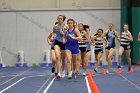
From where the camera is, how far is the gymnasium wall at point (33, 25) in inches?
1059

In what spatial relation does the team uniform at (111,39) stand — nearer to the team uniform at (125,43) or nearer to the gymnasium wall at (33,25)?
the team uniform at (125,43)

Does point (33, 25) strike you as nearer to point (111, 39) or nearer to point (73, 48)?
point (111, 39)

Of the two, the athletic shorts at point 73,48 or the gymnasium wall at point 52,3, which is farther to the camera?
the gymnasium wall at point 52,3

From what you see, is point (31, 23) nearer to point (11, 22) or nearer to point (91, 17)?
point (11, 22)

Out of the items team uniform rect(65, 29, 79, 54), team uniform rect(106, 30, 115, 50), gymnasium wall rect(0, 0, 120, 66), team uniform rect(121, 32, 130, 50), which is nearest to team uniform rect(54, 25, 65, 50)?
team uniform rect(65, 29, 79, 54)

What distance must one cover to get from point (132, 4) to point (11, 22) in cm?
781

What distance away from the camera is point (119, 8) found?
26.8m

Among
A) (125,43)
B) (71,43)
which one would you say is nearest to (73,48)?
(71,43)

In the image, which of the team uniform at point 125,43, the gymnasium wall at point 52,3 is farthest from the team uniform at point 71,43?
the gymnasium wall at point 52,3

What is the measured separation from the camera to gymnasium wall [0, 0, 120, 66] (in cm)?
2691

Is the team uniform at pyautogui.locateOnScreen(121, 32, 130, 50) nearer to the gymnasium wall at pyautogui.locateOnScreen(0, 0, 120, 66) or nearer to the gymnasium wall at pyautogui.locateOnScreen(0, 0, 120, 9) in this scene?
the gymnasium wall at pyautogui.locateOnScreen(0, 0, 120, 66)

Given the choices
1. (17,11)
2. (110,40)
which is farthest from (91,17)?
(110,40)

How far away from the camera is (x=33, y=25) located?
26.9 meters

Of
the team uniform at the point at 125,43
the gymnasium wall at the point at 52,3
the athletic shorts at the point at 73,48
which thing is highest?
the gymnasium wall at the point at 52,3
